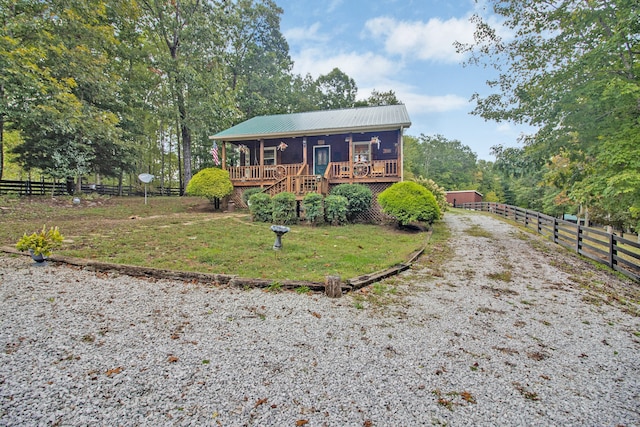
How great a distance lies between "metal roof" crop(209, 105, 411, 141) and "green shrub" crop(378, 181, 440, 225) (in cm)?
383

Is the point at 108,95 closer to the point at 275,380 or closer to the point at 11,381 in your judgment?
the point at 11,381

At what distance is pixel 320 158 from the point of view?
1584 centimetres

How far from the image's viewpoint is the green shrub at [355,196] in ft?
37.7

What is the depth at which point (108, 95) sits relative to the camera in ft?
54.1

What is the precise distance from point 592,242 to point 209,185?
14.9 meters

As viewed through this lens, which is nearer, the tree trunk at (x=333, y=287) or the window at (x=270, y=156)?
the tree trunk at (x=333, y=287)

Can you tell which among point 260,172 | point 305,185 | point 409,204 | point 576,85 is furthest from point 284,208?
point 576,85

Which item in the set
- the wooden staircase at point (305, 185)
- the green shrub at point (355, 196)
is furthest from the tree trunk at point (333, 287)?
the wooden staircase at point (305, 185)

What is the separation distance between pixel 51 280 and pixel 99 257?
3.69ft

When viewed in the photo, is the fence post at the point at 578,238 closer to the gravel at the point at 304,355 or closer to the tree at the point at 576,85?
the tree at the point at 576,85

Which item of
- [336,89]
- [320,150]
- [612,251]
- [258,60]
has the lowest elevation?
[612,251]

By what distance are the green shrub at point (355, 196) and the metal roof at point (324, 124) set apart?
135 inches

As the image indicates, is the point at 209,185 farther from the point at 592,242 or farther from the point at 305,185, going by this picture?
the point at 592,242

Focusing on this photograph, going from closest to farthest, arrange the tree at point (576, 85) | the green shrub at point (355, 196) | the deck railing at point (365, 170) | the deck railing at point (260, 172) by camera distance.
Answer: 1. the tree at point (576, 85)
2. the green shrub at point (355, 196)
3. the deck railing at point (365, 170)
4. the deck railing at point (260, 172)
